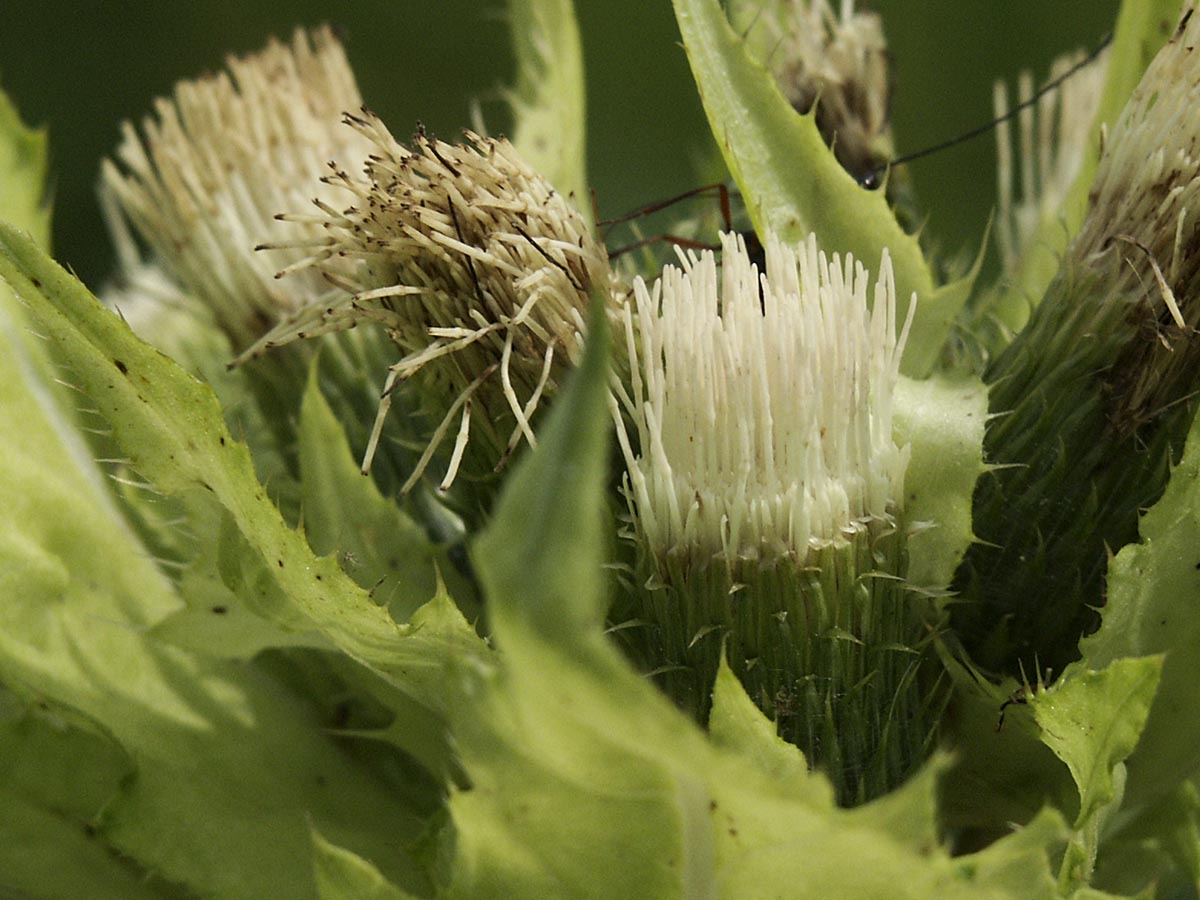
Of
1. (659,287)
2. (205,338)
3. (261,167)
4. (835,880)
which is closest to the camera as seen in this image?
(835,880)

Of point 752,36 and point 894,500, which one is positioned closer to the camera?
point 894,500

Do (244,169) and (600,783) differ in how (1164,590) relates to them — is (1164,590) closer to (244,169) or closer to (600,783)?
(600,783)

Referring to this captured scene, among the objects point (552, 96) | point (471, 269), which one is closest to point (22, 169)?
point (552, 96)

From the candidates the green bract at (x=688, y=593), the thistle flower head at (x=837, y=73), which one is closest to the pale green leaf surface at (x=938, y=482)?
the green bract at (x=688, y=593)

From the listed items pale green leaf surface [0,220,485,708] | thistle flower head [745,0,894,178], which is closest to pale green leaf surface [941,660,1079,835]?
pale green leaf surface [0,220,485,708]

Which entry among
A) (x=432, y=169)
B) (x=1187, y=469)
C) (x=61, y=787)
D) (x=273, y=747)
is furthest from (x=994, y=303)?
(x=61, y=787)

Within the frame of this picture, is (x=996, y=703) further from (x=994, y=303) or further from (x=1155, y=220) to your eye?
(x=994, y=303)

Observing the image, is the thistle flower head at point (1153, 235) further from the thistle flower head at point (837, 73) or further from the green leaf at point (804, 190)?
the thistle flower head at point (837, 73)
